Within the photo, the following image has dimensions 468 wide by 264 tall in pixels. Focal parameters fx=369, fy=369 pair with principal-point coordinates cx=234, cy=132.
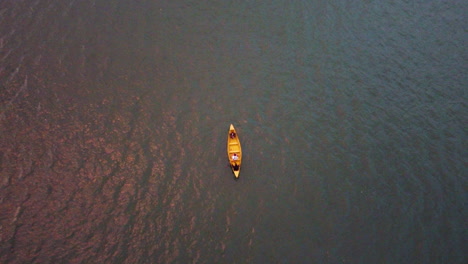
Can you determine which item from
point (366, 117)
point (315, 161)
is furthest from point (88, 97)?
point (366, 117)

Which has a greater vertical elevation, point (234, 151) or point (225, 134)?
point (225, 134)

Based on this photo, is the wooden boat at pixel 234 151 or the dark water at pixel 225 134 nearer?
the dark water at pixel 225 134

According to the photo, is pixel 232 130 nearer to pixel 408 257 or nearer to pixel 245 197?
pixel 245 197

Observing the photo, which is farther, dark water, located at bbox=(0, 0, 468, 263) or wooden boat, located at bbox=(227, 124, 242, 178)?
wooden boat, located at bbox=(227, 124, 242, 178)

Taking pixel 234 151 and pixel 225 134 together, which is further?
pixel 225 134
